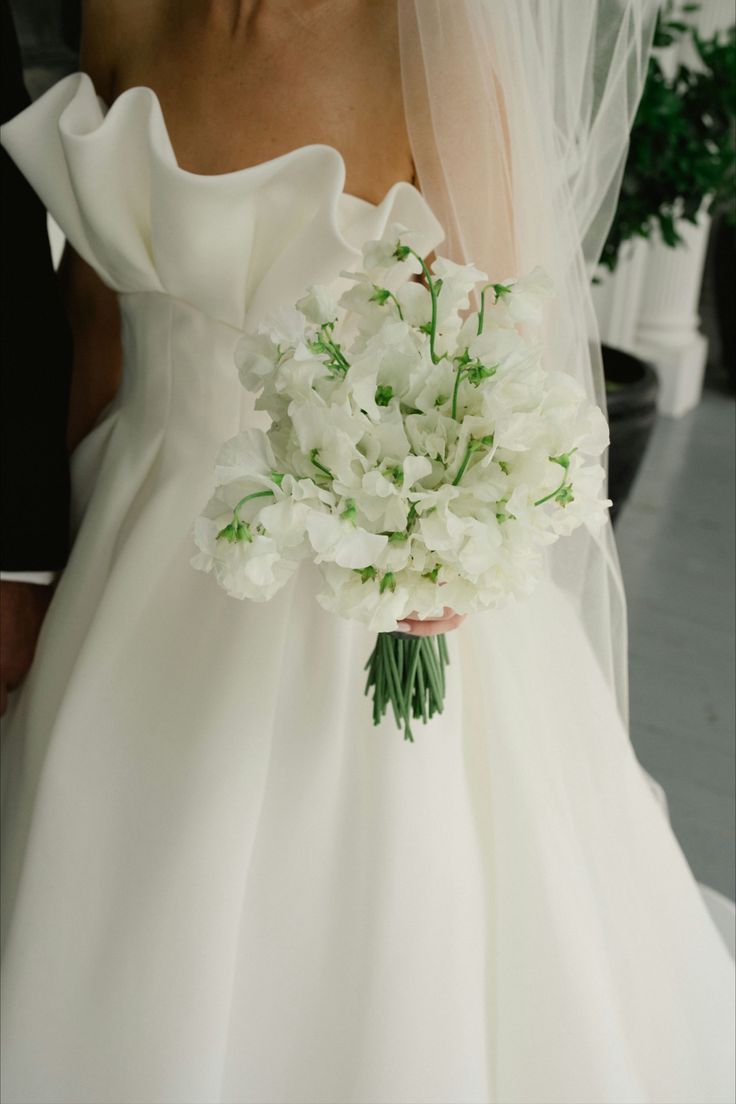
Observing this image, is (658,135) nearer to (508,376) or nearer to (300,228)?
(300,228)

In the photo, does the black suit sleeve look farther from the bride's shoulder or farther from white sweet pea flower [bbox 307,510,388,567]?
white sweet pea flower [bbox 307,510,388,567]

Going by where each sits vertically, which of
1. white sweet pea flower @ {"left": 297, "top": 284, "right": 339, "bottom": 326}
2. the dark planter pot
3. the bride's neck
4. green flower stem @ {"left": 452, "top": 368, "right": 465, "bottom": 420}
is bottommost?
green flower stem @ {"left": 452, "top": 368, "right": 465, "bottom": 420}

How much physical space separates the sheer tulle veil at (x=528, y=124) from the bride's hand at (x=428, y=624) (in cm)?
28

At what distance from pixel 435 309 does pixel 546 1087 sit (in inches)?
28.2

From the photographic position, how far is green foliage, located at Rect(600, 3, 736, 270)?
226cm

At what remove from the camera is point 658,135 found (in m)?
2.28

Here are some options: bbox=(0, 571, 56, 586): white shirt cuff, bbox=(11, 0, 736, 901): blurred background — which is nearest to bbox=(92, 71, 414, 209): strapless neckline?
bbox=(0, 571, 56, 586): white shirt cuff

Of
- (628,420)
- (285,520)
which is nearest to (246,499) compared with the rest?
(285,520)

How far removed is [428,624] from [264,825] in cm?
28

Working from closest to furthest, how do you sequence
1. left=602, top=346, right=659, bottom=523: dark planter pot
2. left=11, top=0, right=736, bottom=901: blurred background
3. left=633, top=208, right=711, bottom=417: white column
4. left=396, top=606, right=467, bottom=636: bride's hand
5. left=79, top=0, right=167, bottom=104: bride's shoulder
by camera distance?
left=396, top=606, right=467, bottom=636: bride's hand
left=79, top=0, right=167, bottom=104: bride's shoulder
left=11, top=0, right=736, bottom=901: blurred background
left=602, top=346, right=659, bottom=523: dark planter pot
left=633, top=208, right=711, bottom=417: white column

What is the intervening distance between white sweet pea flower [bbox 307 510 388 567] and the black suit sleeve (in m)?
0.54

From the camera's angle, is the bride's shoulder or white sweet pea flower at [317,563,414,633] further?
the bride's shoulder

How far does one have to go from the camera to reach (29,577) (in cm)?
120

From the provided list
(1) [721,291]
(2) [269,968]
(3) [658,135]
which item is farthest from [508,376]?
(1) [721,291]
